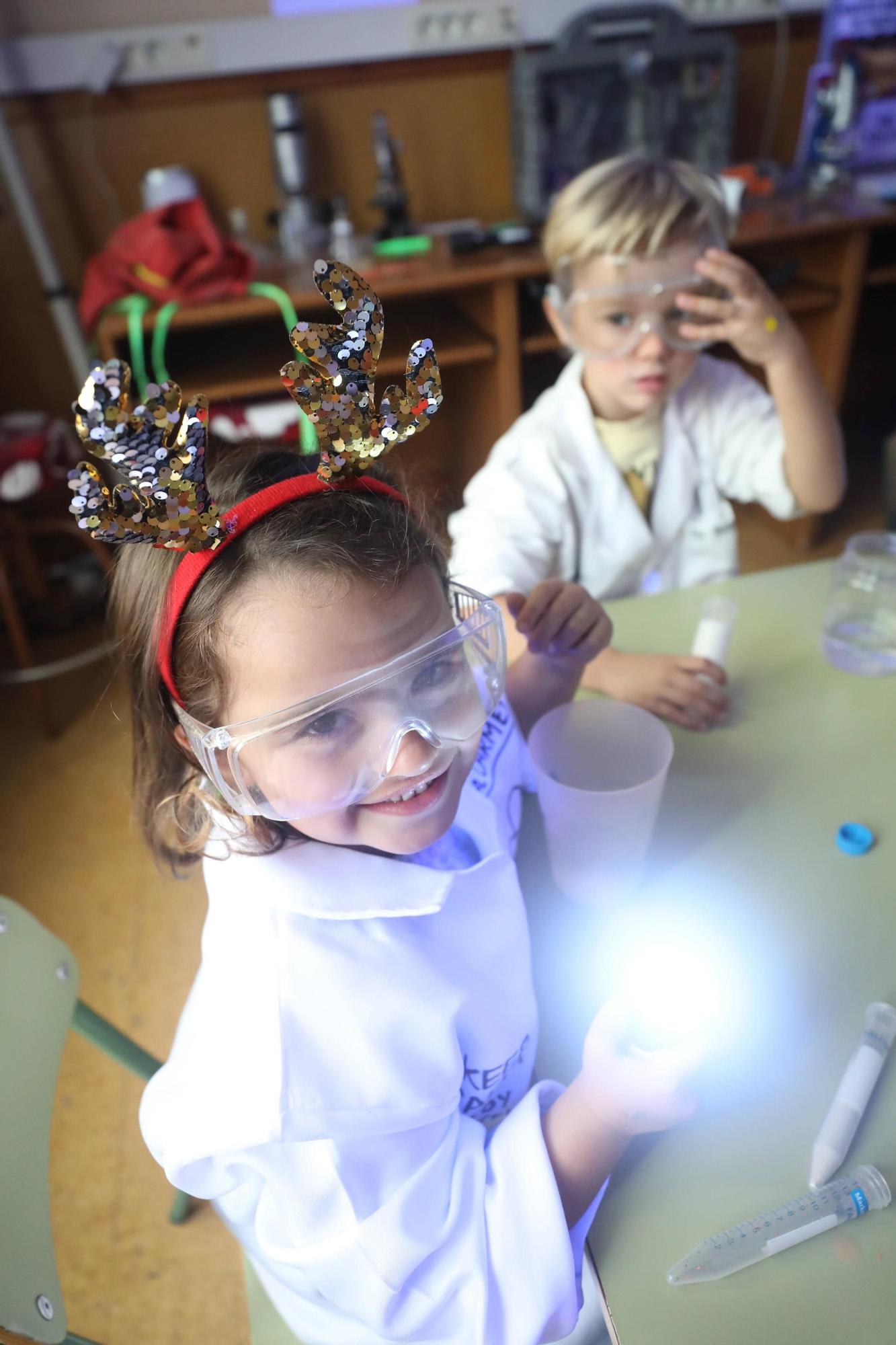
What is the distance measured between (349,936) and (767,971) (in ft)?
1.10

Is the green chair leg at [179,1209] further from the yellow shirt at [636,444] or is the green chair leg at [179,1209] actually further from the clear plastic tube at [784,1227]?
the yellow shirt at [636,444]

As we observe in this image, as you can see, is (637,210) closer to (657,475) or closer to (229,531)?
(657,475)

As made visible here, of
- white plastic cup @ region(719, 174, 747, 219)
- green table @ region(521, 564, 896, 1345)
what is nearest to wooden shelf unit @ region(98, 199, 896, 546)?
white plastic cup @ region(719, 174, 747, 219)

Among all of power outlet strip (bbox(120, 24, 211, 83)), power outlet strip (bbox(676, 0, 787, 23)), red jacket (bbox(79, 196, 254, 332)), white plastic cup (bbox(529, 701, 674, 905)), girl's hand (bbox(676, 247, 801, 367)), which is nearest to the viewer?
white plastic cup (bbox(529, 701, 674, 905))

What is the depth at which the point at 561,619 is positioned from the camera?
2.85 ft

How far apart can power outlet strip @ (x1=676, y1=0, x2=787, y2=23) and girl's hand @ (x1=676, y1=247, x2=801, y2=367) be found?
1.70m

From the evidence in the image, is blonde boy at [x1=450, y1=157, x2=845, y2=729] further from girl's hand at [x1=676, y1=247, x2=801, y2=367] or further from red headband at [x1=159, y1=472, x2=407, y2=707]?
red headband at [x1=159, y1=472, x2=407, y2=707]

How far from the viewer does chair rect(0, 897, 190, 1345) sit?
0.53m

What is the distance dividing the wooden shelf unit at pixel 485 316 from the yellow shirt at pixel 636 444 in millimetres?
594

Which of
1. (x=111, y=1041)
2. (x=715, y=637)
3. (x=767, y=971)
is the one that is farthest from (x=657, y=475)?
(x=111, y=1041)

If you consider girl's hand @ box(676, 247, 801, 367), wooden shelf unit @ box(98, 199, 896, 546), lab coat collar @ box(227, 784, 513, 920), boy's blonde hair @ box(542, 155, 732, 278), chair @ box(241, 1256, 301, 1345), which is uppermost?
boy's blonde hair @ box(542, 155, 732, 278)

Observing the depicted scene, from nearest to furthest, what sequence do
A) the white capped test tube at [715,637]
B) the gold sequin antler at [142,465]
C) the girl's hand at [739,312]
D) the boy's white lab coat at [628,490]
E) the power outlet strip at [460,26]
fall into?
1. the gold sequin antler at [142,465]
2. the white capped test tube at [715,637]
3. the girl's hand at [739,312]
4. the boy's white lab coat at [628,490]
5. the power outlet strip at [460,26]

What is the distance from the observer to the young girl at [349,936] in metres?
0.55

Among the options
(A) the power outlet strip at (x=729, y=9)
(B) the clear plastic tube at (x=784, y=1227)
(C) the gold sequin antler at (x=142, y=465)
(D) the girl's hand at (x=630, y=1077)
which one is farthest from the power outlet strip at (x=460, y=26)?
(B) the clear plastic tube at (x=784, y=1227)
